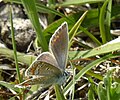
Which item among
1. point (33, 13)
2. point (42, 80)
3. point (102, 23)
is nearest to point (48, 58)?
point (42, 80)

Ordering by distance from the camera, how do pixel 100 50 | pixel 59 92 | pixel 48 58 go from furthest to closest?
1. pixel 100 50
2. pixel 59 92
3. pixel 48 58

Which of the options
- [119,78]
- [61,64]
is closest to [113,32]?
[119,78]

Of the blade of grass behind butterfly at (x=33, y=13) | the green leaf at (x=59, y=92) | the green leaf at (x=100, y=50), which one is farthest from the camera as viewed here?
the green leaf at (x=100, y=50)

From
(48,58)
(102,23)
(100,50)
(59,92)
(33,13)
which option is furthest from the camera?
(102,23)

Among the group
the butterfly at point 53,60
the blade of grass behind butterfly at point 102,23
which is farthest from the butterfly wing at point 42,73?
the blade of grass behind butterfly at point 102,23

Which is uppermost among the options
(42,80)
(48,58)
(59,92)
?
(48,58)

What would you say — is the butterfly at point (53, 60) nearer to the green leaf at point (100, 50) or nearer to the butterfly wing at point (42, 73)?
the butterfly wing at point (42, 73)

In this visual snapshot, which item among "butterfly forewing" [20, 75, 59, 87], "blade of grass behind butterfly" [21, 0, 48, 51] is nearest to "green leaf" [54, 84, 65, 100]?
"butterfly forewing" [20, 75, 59, 87]

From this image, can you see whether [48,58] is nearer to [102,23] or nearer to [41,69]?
[41,69]

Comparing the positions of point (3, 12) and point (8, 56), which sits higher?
point (3, 12)

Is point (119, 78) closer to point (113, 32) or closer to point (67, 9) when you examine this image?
point (113, 32)

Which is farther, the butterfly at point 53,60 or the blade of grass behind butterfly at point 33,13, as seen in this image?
the blade of grass behind butterfly at point 33,13
